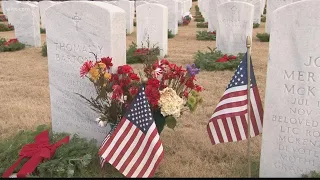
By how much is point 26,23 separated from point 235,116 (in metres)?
10.2

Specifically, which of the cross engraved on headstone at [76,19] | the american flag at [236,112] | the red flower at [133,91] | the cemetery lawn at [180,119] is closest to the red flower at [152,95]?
the red flower at [133,91]

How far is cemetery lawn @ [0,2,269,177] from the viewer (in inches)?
152

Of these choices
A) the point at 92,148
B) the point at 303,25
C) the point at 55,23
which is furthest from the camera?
the point at 55,23

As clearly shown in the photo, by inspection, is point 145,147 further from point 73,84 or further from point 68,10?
point 68,10

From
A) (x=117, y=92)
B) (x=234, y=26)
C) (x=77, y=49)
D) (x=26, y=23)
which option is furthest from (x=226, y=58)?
(x=26, y=23)

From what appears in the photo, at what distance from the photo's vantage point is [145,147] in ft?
10.2

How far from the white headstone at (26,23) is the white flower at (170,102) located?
9223 millimetres

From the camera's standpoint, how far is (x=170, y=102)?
11.8 feet

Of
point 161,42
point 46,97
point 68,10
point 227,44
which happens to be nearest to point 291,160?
point 68,10

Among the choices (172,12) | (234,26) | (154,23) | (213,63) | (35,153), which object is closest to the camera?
(35,153)

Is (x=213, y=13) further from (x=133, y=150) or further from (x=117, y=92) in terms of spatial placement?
(x=133, y=150)

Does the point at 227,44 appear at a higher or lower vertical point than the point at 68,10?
lower

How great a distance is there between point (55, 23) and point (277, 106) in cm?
257

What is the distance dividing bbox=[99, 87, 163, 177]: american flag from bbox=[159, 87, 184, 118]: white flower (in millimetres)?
513
